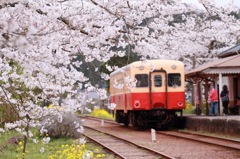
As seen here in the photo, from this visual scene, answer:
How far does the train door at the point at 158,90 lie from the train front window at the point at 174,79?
0.65 ft

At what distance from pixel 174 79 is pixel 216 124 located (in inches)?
117

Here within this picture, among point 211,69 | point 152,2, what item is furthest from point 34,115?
point 211,69

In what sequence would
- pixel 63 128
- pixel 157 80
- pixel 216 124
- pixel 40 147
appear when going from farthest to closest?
pixel 157 80 < pixel 216 124 < pixel 63 128 < pixel 40 147

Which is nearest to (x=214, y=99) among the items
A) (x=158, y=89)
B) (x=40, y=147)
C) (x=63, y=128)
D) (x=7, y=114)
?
(x=158, y=89)

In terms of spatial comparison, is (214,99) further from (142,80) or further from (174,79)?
(142,80)

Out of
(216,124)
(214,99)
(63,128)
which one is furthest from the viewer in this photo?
(214,99)

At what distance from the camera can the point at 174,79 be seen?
16.4 m

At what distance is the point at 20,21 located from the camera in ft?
15.6

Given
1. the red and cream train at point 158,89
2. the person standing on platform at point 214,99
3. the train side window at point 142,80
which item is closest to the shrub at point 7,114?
the red and cream train at point 158,89

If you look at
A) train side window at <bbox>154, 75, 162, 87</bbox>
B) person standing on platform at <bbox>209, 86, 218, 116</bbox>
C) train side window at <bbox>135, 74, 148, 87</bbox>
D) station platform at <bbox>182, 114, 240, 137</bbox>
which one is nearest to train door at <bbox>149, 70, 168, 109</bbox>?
train side window at <bbox>154, 75, 162, 87</bbox>

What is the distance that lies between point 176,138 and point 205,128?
7.62 ft

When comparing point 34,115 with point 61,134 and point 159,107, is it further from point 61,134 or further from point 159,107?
point 159,107

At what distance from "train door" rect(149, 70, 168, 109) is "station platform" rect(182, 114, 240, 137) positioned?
1352 mm

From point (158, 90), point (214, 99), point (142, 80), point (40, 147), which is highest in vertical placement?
point (142, 80)
